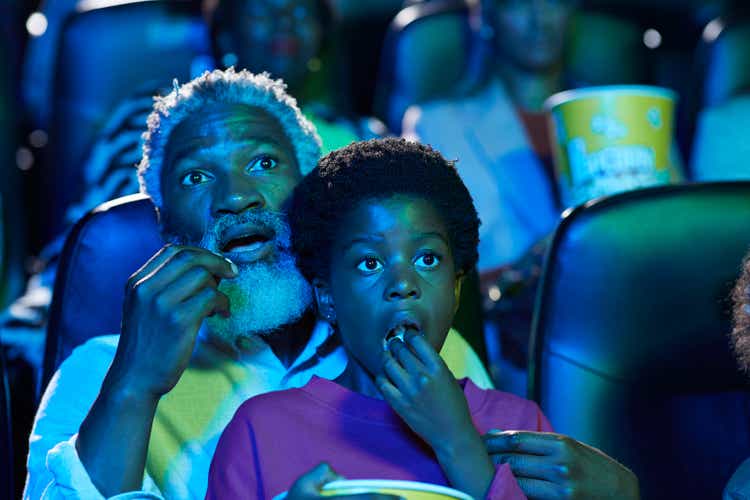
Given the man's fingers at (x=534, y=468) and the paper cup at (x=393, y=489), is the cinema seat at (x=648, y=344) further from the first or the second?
the paper cup at (x=393, y=489)

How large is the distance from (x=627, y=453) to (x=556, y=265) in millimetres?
271

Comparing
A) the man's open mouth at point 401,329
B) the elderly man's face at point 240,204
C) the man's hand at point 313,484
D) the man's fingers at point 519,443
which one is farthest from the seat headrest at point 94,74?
the man's hand at point 313,484

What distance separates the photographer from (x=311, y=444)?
1.16m

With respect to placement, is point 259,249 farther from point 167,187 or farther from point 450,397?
point 450,397

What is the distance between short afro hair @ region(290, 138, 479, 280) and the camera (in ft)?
4.06

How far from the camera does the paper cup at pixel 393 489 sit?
2.71 feet

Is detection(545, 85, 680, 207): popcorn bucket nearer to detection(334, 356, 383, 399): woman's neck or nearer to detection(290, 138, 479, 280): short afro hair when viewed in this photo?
detection(290, 138, 479, 280): short afro hair

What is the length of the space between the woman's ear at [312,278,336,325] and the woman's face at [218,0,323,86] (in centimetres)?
145

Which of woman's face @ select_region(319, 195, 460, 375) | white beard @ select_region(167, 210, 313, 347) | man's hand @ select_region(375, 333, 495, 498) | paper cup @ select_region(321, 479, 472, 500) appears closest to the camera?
paper cup @ select_region(321, 479, 472, 500)

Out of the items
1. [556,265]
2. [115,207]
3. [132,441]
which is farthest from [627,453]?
[115,207]

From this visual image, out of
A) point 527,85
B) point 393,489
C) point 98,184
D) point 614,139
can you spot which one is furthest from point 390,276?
point 527,85

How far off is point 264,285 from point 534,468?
1.41 ft

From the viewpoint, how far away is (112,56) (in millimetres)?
2631

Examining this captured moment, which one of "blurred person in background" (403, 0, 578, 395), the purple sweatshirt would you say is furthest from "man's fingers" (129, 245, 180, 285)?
"blurred person in background" (403, 0, 578, 395)
